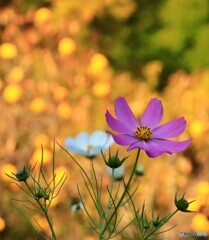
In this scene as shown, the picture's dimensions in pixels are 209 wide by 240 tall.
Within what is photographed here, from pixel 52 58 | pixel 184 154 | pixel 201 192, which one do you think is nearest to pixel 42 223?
pixel 201 192

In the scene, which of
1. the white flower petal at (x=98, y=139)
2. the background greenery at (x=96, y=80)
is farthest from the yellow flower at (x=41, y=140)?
the white flower petal at (x=98, y=139)

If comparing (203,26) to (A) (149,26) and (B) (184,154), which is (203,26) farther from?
(B) (184,154)

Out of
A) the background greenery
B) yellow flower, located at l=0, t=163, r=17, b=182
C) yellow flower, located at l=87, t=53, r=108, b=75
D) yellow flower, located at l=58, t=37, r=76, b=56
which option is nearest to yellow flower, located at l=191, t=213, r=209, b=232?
the background greenery

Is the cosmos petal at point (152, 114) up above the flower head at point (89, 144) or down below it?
below

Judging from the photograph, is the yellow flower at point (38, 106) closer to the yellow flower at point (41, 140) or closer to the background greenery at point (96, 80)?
the background greenery at point (96, 80)

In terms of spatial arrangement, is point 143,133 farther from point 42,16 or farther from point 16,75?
point 42,16

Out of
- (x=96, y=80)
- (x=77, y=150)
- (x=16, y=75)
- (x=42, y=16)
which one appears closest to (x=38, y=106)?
(x=16, y=75)
